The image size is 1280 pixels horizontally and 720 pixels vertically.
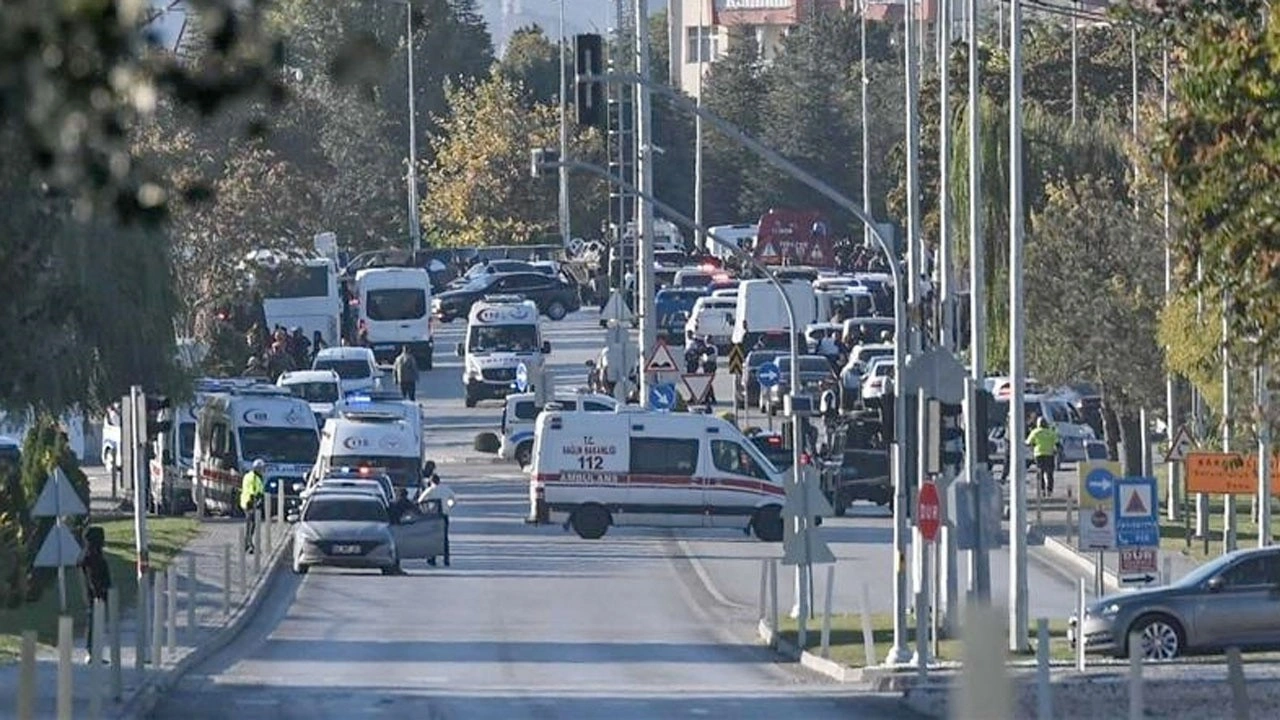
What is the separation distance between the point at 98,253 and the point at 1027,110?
28.9 m

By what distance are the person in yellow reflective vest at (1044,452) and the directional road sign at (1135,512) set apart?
22.6m

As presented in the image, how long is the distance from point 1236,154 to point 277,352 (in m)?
56.4

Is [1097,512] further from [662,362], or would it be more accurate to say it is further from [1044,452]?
[662,362]

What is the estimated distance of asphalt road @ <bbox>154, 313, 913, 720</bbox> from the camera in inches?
1028

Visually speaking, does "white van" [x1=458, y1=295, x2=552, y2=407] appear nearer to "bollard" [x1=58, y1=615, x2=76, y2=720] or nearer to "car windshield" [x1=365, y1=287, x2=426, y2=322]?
"car windshield" [x1=365, y1=287, x2=426, y2=322]

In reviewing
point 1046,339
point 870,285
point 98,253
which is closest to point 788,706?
point 98,253

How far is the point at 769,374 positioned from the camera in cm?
7038

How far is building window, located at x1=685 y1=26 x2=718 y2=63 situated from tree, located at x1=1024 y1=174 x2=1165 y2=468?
95537mm

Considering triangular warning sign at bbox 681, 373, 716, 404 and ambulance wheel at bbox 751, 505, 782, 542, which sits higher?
triangular warning sign at bbox 681, 373, 716, 404

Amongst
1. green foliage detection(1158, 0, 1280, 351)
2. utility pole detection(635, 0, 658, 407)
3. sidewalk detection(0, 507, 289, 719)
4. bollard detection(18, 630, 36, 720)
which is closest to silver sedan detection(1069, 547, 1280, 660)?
sidewalk detection(0, 507, 289, 719)

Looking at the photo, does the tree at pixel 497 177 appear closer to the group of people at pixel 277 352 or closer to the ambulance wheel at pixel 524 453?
the group of people at pixel 277 352

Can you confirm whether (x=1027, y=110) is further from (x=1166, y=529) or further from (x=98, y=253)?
(x=98, y=253)

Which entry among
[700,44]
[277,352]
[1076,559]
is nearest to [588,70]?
[1076,559]

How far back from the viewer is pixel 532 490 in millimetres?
48906
